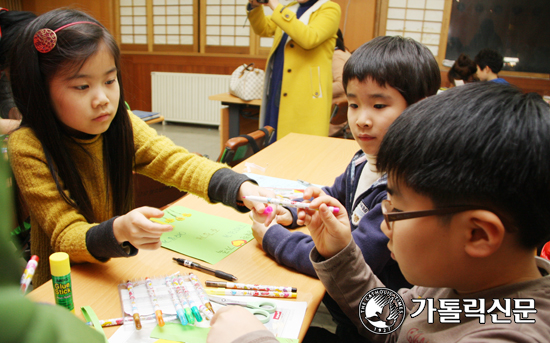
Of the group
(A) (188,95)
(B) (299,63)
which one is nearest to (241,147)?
(B) (299,63)

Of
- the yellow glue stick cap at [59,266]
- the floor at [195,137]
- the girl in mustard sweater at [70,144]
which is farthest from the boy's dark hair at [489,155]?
the floor at [195,137]

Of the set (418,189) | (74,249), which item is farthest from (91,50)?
(418,189)

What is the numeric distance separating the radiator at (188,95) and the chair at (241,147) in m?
3.94

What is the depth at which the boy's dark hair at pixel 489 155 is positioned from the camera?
52cm

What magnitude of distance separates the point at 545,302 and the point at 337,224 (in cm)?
38

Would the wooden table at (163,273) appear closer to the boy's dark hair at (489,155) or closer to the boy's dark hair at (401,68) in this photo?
the boy's dark hair at (489,155)

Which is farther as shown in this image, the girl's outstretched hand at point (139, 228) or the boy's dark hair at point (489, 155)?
the girl's outstretched hand at point (139, 228)

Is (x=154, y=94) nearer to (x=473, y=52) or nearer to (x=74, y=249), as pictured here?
(x=473, y=52)

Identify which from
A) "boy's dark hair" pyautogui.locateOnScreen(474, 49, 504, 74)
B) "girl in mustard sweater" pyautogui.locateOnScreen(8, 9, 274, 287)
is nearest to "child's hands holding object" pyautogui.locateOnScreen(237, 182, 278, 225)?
"girl in mustard sweater" pyautogui.locateOnScreen(8, 9, 274, 287)

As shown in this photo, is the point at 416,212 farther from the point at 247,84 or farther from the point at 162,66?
the point at 162,66

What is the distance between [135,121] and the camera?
1.29 metres

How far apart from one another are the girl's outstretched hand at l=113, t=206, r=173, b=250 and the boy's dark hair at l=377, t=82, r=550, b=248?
522 millimetres

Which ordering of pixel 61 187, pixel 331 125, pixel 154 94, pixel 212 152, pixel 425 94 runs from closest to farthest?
pixel 61 187, pixel 425 94, pixel 331 125, pixel 212 152, pixel 154 94

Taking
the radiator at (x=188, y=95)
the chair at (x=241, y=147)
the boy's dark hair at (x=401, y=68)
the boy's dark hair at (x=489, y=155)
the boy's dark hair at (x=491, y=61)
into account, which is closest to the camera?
the boy's dark hair at (x=489, y=155)
